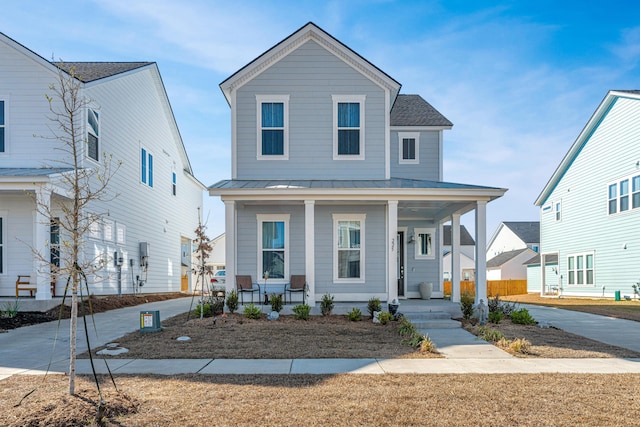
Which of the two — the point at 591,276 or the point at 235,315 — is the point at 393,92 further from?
the point at 591,276

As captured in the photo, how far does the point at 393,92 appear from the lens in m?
13.6

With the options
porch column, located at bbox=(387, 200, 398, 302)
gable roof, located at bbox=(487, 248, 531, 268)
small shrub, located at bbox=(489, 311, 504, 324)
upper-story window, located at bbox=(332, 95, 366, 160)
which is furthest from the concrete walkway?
gable roof, located at bbox=(487, 248, 531, 268)

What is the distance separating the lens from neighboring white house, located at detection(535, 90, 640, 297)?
1894 centimetres

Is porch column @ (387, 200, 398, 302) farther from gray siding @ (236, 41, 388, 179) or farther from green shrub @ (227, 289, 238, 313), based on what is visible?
green shrub @ (227, 289, 238, 313)

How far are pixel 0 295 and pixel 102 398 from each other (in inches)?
450

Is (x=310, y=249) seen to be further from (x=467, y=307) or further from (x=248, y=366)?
(x=248, y=366)

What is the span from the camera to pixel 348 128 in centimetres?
1336

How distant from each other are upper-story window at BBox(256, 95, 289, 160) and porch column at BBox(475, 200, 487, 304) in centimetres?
560

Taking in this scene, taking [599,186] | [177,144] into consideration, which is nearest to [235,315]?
[177,144]

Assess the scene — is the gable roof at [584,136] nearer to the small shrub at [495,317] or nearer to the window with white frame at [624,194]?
the window with white frame at [624,194]

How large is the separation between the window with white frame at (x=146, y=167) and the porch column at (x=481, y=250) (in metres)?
13.7

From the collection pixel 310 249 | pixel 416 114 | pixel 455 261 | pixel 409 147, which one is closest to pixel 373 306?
pixel 310 249

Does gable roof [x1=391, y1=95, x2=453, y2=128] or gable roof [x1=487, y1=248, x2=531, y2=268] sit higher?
gable roof [x1=391, y1=95, x2=453, y2=128]

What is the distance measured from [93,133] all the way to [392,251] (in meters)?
10.5
